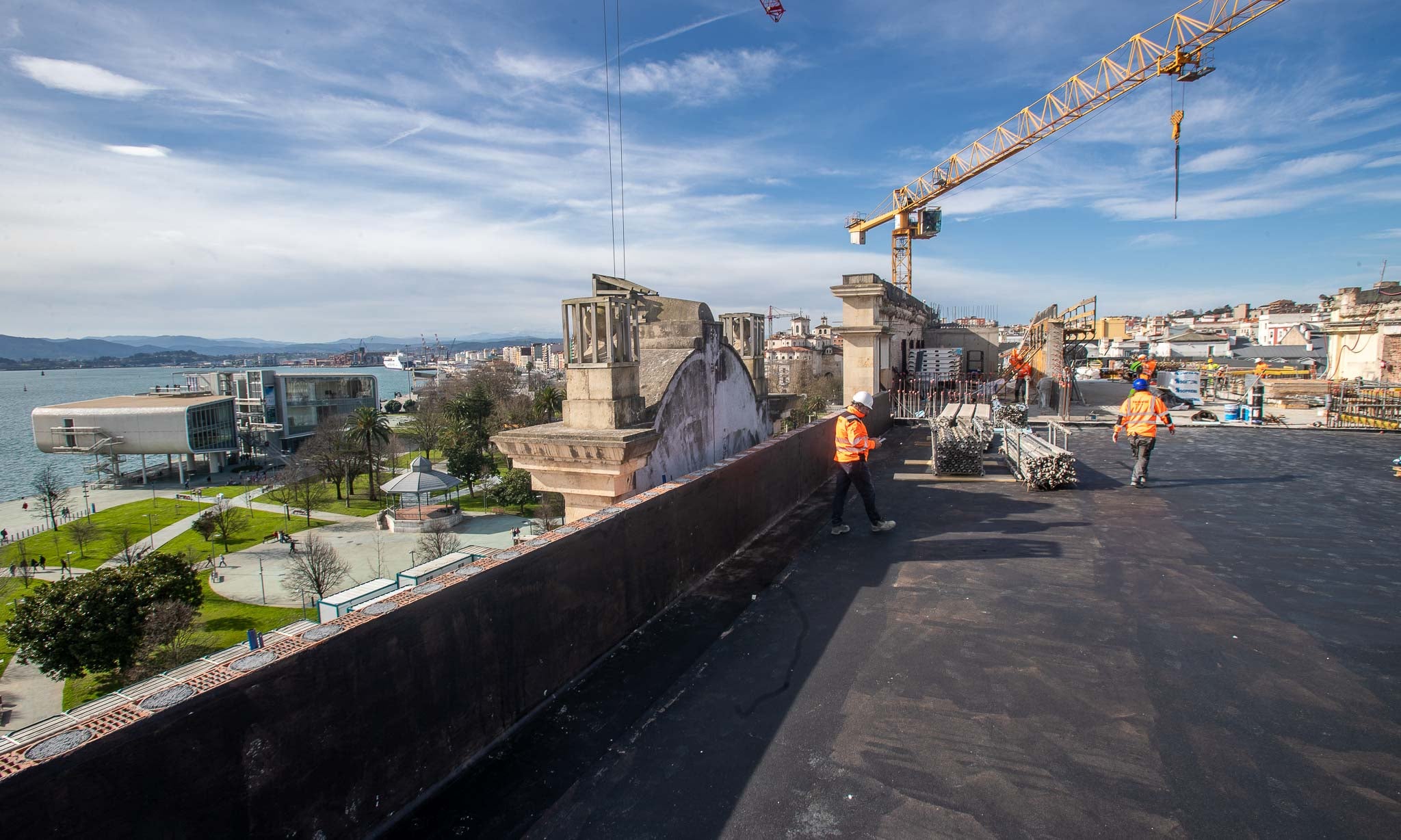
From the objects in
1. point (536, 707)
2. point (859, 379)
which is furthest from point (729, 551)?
point (859, 379)

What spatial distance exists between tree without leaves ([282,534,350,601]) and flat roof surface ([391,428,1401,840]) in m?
29.0

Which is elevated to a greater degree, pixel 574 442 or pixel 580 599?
pixel 574 442

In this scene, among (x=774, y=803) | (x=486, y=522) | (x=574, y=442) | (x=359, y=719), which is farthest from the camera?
(x=486, y=522)

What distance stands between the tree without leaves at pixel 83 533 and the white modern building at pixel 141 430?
27.1m

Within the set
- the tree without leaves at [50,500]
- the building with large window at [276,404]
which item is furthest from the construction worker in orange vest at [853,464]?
the building with large window at [276,404]

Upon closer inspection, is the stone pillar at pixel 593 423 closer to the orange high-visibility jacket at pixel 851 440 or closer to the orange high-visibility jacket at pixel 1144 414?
the orange high-visibility jacket at pixel 851 440

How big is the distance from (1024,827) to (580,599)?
2740mm

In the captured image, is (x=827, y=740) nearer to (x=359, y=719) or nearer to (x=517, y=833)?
(x=517, y=833)

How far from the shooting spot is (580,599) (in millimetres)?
4434

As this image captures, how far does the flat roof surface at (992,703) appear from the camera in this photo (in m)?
3.15

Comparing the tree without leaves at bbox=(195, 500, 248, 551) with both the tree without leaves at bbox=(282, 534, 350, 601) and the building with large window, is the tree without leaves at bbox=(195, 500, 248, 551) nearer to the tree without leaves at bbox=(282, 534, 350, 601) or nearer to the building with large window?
the tree without leaves at bbox=(282, 534, 350, 601)

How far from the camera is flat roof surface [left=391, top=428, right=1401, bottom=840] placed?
315 cm

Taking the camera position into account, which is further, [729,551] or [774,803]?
[729,551]

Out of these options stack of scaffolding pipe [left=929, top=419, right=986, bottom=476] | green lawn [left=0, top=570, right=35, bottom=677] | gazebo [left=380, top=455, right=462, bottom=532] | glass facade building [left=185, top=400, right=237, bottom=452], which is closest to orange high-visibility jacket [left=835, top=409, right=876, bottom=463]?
stack of scaffolding pipe [left=929, top=419, right=986, bottom=476]
